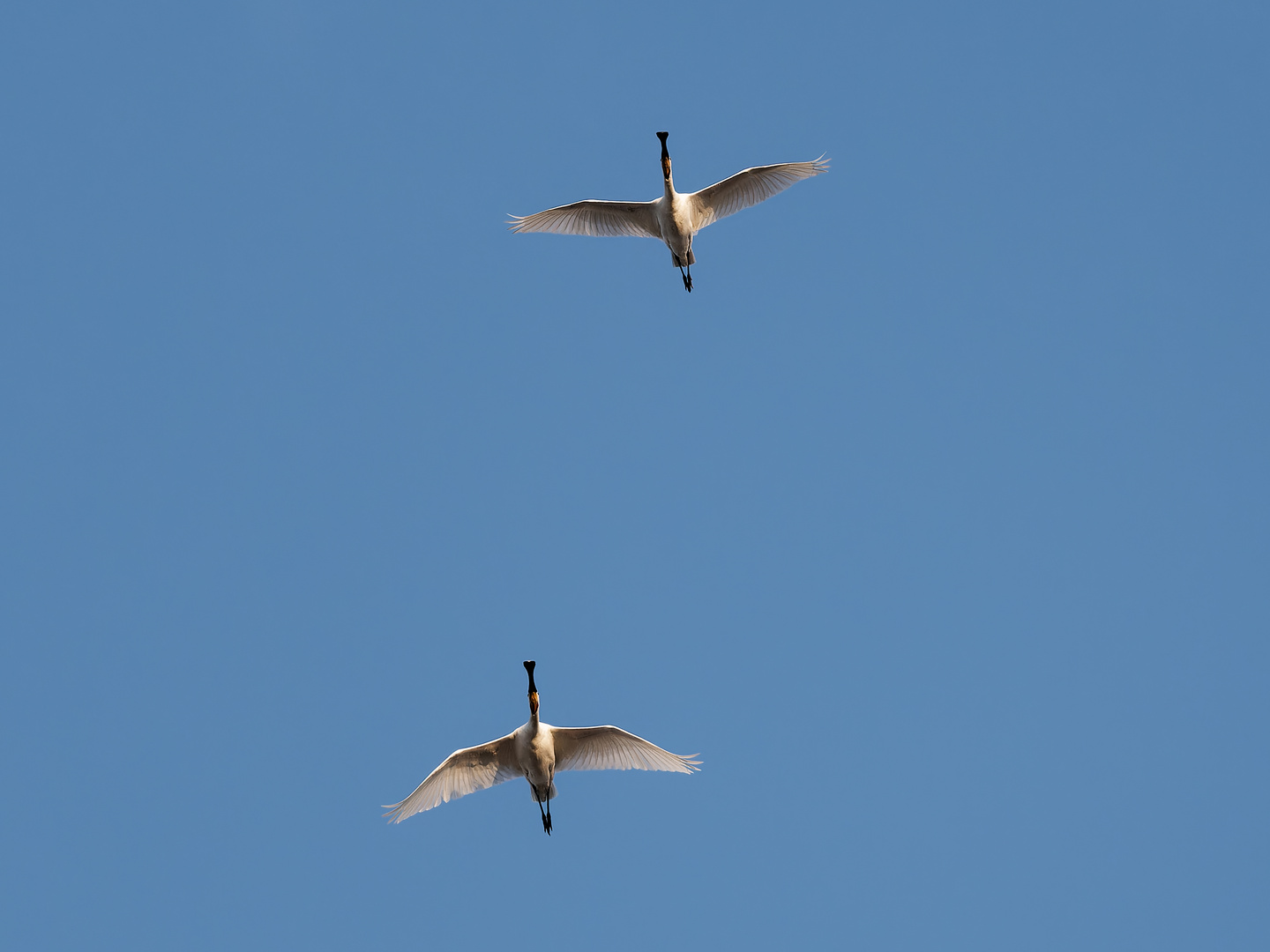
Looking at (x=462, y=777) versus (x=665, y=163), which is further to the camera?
(x=665, y=163)

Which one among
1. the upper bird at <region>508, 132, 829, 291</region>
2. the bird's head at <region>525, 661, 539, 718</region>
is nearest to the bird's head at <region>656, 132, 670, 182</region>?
the upper bird at <region>508, 132, 829, 291</region>

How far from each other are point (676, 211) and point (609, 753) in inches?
438

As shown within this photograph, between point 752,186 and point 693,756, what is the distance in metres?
12.0

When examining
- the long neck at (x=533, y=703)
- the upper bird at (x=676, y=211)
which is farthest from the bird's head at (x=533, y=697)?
the upper bird at (x=676, y=211)

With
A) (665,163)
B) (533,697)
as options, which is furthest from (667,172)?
(533,697)

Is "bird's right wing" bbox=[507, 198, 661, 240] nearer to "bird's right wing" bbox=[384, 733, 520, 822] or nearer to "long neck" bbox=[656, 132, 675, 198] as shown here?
"long neck" bbox=[656, 132, 675, 198]

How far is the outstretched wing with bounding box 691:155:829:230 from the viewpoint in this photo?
1085 inches

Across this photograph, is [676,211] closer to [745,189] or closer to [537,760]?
[745,189]

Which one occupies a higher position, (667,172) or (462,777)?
(667,172)

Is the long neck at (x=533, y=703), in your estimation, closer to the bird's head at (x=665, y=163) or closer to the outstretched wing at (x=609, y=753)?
the outstretched wing at (x=609, y=753)

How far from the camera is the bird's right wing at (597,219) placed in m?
28.2

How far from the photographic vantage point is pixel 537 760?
24.0 meters

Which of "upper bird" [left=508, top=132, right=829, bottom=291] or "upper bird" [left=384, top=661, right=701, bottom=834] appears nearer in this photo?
"upper bird" [left=384, top=661, right=701, bottom=834]

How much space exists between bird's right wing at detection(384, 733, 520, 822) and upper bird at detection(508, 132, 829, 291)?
34.6ft
